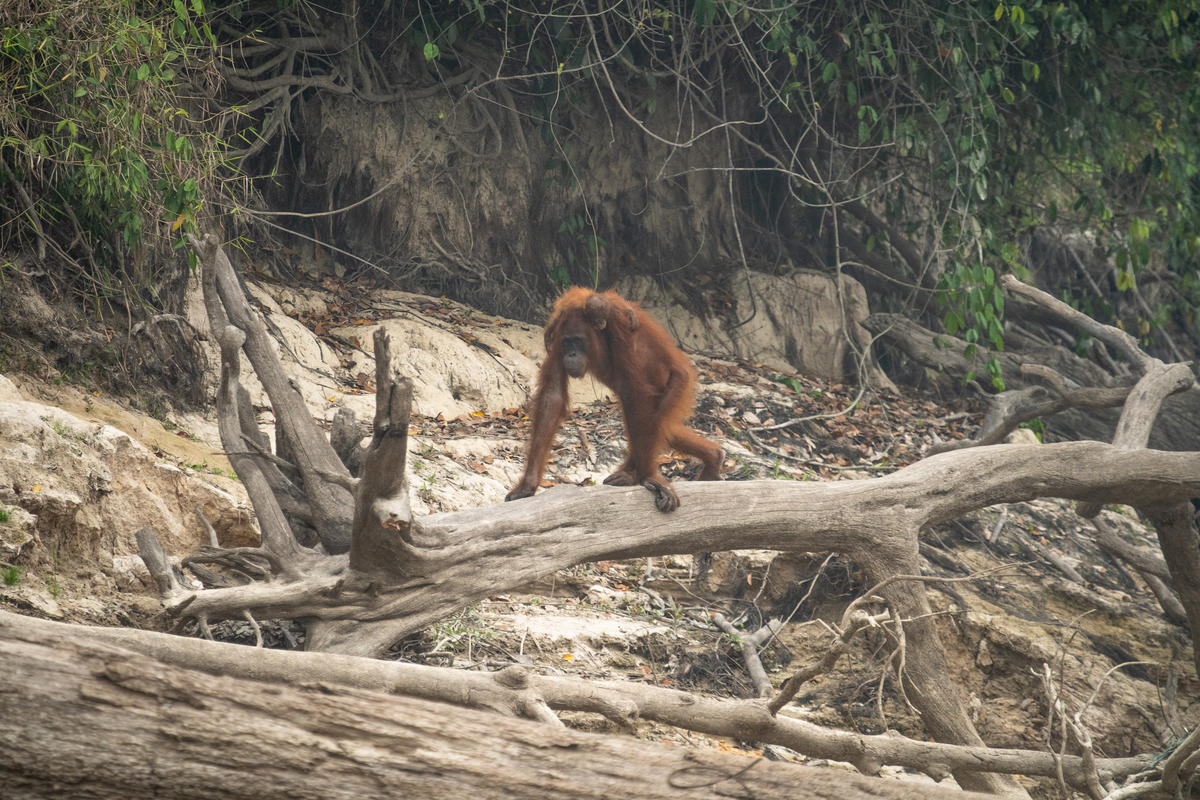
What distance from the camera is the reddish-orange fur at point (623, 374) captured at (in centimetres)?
505

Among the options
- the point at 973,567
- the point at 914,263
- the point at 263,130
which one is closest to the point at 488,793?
the point at 973,567

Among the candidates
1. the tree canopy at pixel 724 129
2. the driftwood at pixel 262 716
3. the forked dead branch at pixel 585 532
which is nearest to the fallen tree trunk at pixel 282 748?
Answer: the driftwood at pixel 262 716

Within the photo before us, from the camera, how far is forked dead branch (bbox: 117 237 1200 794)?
3479 mm

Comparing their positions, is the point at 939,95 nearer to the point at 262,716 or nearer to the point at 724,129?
the point at 724,129

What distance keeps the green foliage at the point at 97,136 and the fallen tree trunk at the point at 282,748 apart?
3.56 metres

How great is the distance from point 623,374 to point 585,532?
42.2 inches

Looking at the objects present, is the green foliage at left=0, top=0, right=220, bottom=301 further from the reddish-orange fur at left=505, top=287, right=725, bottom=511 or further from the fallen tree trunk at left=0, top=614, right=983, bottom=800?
the fallen tree trunk at left=0, top=614, right=983, bottom=800

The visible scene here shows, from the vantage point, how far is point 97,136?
5445mm

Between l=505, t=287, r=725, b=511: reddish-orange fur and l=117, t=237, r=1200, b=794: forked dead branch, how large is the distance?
0.47m

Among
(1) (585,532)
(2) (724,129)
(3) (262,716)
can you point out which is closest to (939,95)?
(2) (724,129)

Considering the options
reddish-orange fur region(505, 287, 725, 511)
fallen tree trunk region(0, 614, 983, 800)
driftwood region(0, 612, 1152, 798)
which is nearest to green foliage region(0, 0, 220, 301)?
reddish-orange fur region(505, 287, 725, 511)

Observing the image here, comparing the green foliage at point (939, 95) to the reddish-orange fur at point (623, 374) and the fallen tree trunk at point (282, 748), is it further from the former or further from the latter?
the fallen tree trunk at point (282, 748)

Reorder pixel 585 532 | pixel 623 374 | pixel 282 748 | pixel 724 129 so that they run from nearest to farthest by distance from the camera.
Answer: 1. pixel 282 748
2. pixel 585 532
3. pixel 623 374
4. pixel 724 129

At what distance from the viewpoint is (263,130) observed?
24.9 feet
